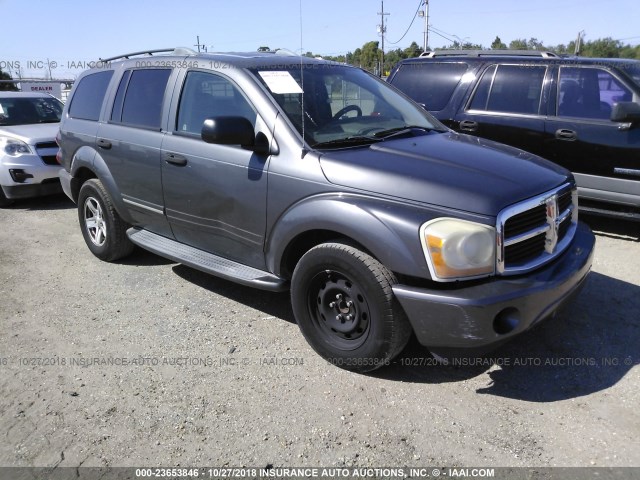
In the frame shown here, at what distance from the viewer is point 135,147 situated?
4449 mm

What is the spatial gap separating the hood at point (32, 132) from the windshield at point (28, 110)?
295mm

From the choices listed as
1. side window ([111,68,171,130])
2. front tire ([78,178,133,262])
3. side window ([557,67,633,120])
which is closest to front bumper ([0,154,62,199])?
front tire ([78,178,133,262])

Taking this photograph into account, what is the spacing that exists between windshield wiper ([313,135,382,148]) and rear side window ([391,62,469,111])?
346 cm

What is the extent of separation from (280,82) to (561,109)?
3.73m

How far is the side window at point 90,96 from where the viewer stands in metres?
5.10

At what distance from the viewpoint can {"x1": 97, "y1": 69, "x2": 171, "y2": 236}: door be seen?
432 centimetres

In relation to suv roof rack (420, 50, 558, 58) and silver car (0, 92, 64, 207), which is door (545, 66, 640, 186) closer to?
suv roof rack (420, 50, 558, 58)

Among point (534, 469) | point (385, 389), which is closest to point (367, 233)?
point (385, 389)

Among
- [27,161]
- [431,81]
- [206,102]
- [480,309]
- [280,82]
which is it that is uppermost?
[431,81]

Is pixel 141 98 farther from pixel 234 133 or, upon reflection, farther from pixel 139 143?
pixel 234 133

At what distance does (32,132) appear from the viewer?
805 cm

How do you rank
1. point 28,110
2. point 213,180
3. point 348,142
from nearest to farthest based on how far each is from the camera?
point 348,142 → point 213,180 → point 28,110

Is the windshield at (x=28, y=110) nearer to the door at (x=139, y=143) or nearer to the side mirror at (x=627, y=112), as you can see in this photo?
the door at (x=139, y=143)

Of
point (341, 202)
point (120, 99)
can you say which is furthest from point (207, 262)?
point (120, 99)
